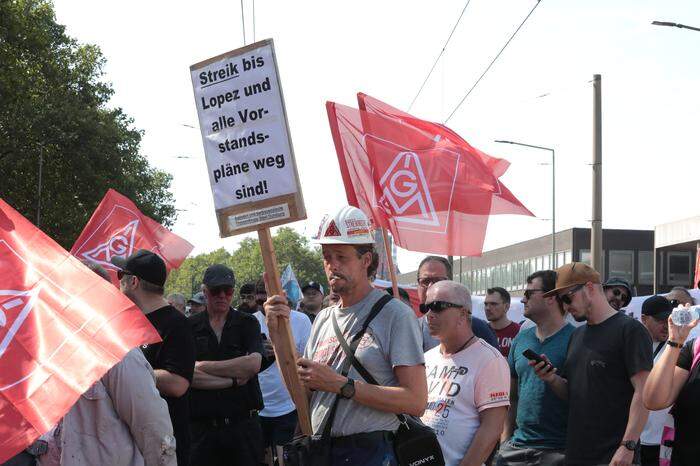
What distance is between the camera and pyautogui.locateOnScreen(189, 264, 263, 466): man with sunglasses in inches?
276

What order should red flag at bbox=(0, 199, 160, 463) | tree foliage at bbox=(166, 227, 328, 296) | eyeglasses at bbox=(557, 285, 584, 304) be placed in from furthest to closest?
tree foliage at bbox=(166, 227, 328, 296)
eyeglasses at bbox=(557, 285, 584, 304)
red flag at bbox=(0, 199, 160, 463)

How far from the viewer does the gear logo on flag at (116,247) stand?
1177cm

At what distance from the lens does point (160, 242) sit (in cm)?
1331

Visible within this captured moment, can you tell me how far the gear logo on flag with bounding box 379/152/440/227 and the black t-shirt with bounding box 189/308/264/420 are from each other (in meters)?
2.26

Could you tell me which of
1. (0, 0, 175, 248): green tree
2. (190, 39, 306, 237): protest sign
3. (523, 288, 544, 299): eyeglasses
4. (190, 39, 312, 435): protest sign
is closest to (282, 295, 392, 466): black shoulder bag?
(190, 39, 312, 435): protest sign

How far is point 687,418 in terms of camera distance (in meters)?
4.86

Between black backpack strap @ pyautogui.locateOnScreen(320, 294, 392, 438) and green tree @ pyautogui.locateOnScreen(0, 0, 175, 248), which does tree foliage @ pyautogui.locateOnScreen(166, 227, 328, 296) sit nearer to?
green tree @ pyautogui.locateOnScreen(0, 0, 175, 248)

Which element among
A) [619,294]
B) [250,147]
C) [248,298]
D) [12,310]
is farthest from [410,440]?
[248,298]

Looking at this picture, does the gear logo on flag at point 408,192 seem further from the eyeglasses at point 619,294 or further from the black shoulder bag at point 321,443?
the black shoulder bag at point 321,443

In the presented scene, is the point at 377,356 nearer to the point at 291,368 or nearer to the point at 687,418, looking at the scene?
the point at 291,368

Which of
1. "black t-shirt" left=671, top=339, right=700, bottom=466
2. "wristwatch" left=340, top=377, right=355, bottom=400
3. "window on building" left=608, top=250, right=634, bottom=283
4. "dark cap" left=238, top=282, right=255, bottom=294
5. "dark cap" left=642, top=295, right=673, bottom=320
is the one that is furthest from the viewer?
"window on building" left=608, top=250, right=634, bottom=283

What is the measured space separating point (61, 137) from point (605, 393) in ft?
116

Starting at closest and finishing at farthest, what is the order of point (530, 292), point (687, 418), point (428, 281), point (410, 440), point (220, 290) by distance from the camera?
point (410, 440) → point (687, 418) → point (530, 292) → point (220, 290) → point (428, 281)

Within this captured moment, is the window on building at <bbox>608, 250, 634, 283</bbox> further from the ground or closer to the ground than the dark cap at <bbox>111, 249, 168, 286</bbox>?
closer to the ground
